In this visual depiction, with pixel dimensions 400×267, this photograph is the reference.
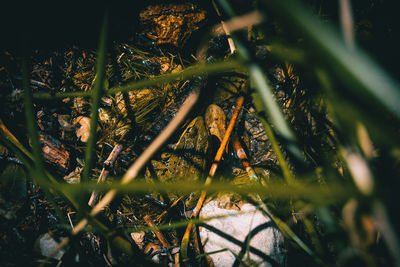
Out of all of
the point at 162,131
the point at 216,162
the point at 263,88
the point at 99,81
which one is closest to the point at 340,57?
the point at 263,88

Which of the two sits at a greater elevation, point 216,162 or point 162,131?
point 162,131

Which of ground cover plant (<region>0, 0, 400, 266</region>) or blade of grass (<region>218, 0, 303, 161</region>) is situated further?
ground cover plant (<region>0, 0, 400, 266</region>)

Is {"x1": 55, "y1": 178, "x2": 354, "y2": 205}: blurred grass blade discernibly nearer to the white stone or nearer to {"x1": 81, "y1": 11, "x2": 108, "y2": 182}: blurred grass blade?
{"x1": 81, "y1": 11, "x2": 108, "y2": 182}: blurred grass blade

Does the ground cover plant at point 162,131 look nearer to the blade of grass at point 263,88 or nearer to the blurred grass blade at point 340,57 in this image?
the blade of grass at point 263,88

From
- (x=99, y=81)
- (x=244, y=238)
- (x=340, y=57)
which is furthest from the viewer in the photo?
(x=244, y=238)

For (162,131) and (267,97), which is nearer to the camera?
(267,97)

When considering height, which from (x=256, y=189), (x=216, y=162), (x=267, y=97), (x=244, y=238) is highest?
(x=267, y=97)

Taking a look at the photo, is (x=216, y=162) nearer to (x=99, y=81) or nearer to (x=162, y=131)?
(x=162, y=131)

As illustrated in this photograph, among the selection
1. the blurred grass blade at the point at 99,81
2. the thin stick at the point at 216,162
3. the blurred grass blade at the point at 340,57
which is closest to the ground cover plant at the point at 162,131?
the thin stick at the point at 216,162

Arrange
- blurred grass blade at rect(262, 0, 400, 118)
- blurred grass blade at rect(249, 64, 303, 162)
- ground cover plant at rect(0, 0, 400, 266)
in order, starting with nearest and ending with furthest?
blurred grass blade at rect(262, 0, 400, 118) → blurred grass blade at rect(249, 64, 303, 162) → ground cover plant at rect(0, 0, 400, 266)

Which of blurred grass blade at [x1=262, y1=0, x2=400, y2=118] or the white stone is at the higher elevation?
blurred grass blade at [x1=262, y1=0, x2=400, y2=118]

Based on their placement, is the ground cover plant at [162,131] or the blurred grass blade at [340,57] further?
the ground cover plant at [162,131]

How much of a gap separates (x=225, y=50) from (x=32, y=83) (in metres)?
1.04

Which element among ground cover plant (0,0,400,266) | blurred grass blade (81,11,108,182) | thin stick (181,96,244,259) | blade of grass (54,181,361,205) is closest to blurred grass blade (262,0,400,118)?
blade of grass (54,181,361,205)
